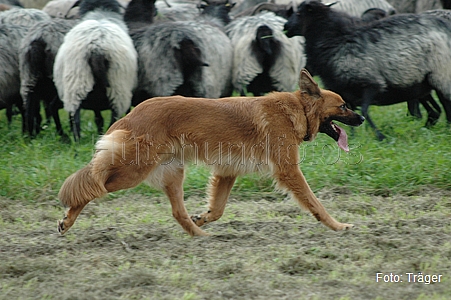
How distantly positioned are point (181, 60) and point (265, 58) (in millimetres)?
1303

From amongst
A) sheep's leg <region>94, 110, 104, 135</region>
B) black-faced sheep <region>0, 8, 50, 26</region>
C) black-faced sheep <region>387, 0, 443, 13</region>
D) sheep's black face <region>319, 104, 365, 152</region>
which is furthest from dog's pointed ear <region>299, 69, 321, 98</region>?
black-faced sheep <region>387, 0, 443, 13</region>

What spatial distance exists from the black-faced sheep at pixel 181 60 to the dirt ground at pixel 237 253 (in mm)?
2940

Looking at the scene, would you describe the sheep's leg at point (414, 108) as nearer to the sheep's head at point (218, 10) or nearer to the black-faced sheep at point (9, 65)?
the sheep's head at point (218, 10)

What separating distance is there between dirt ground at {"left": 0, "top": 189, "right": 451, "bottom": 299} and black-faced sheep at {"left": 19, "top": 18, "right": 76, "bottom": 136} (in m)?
3.29

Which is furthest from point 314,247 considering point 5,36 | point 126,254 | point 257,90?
point 5,36

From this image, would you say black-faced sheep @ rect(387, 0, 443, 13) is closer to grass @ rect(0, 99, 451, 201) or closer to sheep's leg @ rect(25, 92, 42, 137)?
grass @ rect(0, 99, 451, 201)

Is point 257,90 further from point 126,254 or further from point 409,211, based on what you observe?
point 126,254

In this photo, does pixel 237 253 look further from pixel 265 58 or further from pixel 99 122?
pixel 99 122

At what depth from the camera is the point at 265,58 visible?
10.0m

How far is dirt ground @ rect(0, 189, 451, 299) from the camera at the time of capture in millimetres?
4312

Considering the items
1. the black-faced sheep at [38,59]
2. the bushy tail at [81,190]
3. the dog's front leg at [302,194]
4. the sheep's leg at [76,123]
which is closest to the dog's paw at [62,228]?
the bushy tail at [81,190]

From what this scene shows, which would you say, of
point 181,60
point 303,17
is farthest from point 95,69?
point 303,17

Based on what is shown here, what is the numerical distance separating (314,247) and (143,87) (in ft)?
16.7

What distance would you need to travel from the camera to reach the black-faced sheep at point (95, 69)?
8977 millimetres
